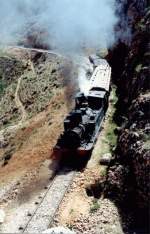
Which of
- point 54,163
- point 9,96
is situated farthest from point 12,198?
point 9,96

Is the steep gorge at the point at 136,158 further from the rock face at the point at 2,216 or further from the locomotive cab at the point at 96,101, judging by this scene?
the rock face at the point at 2,216

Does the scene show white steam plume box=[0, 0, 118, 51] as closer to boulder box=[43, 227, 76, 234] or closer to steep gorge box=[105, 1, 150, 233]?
steep gorge box=[105, 1, 150, 233]

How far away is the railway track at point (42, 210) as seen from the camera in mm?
21391

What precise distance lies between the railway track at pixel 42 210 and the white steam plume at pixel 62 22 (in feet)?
84.2

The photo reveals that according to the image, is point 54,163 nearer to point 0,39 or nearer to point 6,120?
point 6,120

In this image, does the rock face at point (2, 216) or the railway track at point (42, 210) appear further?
the rock face at point (2, 216)

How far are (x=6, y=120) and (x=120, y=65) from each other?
13566mm

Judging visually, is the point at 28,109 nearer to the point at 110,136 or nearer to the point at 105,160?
the point at 110,136

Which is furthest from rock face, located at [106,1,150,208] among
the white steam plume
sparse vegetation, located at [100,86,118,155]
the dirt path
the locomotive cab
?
the white steam plume

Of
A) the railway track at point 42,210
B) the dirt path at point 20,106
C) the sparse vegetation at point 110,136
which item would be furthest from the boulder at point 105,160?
the dirt path at point 20,106

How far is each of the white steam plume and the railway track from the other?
1011 inches

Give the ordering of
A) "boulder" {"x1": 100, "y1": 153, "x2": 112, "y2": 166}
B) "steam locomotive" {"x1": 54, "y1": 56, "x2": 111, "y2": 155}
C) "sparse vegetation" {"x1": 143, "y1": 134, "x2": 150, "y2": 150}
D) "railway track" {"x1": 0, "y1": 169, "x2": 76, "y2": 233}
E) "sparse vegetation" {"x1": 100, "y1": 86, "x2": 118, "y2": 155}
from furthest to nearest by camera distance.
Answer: "sparse vegetation" {"x1": 100, "y1": 86, "x2": 118, "y2": 155} → "steam locomotive" {"x1": 54, "y1": 56, "x2": 111, "y2": 155} → "boulder" {"x1": 100, "y1": 153, "x2": 112, "y2": 166} → "railway track" {"x1": 0, "y1": 169, "x2": 76, "y2": 233} → "sparse vegetation" {"x1": 143, "y1": 134, "x2": 150, "y2": 150}

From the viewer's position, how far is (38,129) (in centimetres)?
3575

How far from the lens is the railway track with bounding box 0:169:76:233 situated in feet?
70.2
